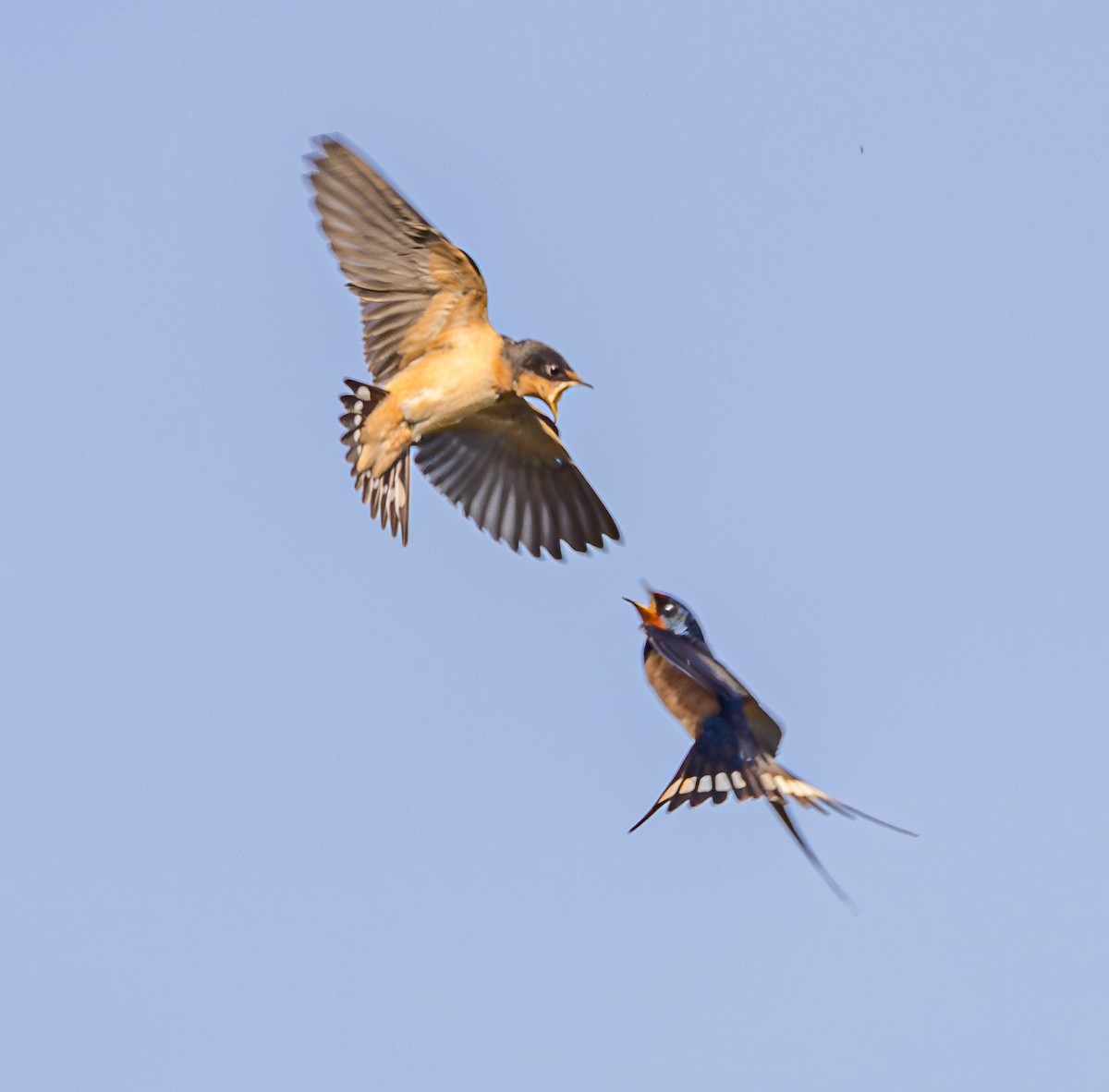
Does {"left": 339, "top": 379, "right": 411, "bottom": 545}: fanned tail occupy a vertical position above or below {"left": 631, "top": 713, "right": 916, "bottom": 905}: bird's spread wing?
above

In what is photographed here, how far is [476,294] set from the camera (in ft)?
34.1

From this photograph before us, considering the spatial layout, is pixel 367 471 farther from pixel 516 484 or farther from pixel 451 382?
pixel 516 484

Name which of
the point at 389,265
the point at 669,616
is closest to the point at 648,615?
the point at 669,616

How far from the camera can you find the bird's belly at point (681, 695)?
10773mm

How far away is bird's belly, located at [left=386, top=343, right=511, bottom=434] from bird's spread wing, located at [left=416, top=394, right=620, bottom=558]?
633 millimetres

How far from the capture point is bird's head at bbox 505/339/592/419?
1045 centimetres

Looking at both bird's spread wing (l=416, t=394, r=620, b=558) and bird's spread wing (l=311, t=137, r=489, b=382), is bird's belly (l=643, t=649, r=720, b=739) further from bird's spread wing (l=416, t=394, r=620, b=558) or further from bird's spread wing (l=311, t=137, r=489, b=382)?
bird's spread wing (l=311, t=137, r=489, b=382)

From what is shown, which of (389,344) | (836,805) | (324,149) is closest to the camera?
(836,805)

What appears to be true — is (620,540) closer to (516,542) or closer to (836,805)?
(516,542)

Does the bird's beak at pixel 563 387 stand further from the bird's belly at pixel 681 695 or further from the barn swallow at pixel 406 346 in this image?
the bird's belly at pixel 681 695

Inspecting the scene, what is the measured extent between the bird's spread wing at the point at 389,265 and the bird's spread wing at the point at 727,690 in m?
1.94

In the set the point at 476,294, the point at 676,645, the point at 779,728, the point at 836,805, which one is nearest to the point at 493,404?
the point at 476,294

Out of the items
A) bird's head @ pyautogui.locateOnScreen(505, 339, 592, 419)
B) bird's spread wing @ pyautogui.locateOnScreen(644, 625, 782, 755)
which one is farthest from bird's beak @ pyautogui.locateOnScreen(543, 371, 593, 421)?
bird's spread wing @ pyautogui.locateOnScreen(644, 625, 782, 755)

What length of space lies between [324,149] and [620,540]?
106 inches
